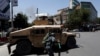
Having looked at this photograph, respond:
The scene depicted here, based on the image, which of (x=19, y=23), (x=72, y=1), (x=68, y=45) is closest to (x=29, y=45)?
(x=68, y=45)

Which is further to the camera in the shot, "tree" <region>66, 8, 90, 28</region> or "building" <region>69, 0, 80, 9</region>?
"building" <region>69, 0, 80, 9</region>

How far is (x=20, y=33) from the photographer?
18.1 meters

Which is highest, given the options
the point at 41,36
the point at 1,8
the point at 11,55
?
the point at 1,8

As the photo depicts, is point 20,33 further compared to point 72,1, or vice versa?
point 72,1

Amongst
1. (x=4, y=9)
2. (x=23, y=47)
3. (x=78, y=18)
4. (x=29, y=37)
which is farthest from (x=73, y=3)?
(x=23, y=47)

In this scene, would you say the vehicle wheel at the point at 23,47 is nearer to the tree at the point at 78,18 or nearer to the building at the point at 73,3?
the tree at the point at 78,18

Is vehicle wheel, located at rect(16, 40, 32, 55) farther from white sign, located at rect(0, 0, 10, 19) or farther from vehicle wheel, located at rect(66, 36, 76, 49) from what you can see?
white sign, located at rect(0, 0, 10, 19)

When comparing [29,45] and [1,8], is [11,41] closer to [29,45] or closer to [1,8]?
[29,45]

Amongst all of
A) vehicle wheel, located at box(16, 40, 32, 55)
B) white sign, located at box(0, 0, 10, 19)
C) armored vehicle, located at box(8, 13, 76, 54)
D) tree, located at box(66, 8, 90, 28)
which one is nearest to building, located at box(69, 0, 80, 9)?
tree, located at box(66, 8, 90, 28)

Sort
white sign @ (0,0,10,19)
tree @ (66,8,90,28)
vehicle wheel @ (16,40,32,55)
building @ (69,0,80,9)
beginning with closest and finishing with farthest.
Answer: vehicle wheel @ (16,40,32,55), white sign @ (0,0,10,19), tree @ (66,8,90,28), building @ (69,0,80,9)

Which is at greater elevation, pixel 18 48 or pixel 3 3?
pixel 3 3

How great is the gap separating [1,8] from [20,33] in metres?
46.0

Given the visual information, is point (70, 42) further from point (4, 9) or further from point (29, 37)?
point (4, 9)

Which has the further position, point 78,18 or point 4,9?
point 78,18
